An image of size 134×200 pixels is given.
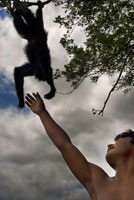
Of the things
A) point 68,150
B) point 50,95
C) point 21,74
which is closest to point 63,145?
point 68,150

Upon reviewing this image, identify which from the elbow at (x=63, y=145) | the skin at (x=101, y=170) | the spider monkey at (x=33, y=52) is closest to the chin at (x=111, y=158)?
the skin at (x=101, y=170)

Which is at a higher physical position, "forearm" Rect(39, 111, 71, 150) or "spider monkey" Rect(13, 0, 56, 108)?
"spider monkey" Rect(13, 0, 56, 108)

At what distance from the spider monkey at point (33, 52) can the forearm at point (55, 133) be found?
116cm

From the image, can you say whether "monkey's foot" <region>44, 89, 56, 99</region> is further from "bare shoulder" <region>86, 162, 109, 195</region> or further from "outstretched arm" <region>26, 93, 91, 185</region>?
"bare shoulder" <region>86, 162, 109, 195</region>

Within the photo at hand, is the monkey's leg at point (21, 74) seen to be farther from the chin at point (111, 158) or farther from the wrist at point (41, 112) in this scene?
the chin at point (111, 158)

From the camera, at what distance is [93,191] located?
9.12ft

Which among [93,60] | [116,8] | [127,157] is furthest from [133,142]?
[116,8]

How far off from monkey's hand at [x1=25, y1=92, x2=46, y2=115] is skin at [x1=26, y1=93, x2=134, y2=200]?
0.21 metres

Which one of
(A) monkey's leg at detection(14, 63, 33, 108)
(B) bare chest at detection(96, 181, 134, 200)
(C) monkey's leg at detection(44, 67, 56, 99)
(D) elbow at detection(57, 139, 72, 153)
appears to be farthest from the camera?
(A) monkey's leg at detection(14, 63, 33, 108)

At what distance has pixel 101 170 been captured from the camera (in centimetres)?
283

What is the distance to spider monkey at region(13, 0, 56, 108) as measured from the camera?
3.79 m

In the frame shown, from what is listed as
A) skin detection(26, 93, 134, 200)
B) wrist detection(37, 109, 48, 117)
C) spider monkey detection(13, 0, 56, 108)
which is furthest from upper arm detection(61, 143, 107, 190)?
spider monkey detection(13, 0, 56, 108)

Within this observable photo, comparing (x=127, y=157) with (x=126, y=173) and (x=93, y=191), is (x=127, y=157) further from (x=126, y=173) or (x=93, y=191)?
(x=93, y=191)

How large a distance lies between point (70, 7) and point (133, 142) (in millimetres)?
5819
